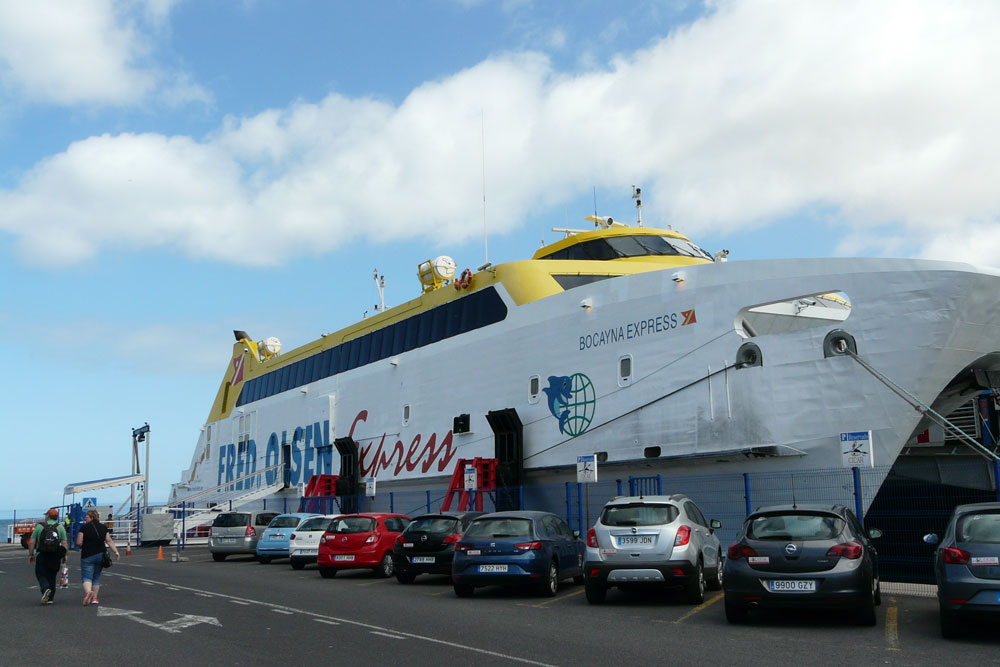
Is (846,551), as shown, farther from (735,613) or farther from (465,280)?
(465,280)

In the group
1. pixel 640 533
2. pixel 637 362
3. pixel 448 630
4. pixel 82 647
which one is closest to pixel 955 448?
pixel 637 362

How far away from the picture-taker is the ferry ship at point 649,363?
46.2 feet

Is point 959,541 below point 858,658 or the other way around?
the other way around

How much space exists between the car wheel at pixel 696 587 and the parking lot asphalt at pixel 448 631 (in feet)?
0.43

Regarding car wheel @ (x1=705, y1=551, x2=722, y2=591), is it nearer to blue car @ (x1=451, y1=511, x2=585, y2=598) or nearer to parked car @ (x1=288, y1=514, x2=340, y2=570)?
blue car @ (x1=451, y1=511, x2=585, y2=598)

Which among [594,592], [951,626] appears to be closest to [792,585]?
[951,626]

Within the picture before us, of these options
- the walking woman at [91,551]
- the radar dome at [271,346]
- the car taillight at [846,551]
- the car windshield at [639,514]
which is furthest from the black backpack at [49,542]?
the radar dome at [271,346]

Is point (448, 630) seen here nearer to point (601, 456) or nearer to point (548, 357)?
point (601, 456)

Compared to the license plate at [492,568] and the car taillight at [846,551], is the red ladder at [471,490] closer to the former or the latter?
the license plate at [492,568]

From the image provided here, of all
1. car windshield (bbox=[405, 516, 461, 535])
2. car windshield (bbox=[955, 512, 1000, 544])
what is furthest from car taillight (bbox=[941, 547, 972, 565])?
car windshield (bbox=[405, 516, 461, 535])

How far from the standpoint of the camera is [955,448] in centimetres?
1579

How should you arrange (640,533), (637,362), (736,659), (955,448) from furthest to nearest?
(637,362) → (955,448) → (640,533) → (736,659)

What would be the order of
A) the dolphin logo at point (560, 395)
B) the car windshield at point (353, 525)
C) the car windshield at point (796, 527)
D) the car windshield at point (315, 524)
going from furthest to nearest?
the car windshield at point (315, 524) < the dolphin logo at point (560, 395) < the car windshield at point (353, 525) < the car windshield at point (796, 527)

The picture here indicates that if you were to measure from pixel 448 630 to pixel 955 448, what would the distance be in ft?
34.1
